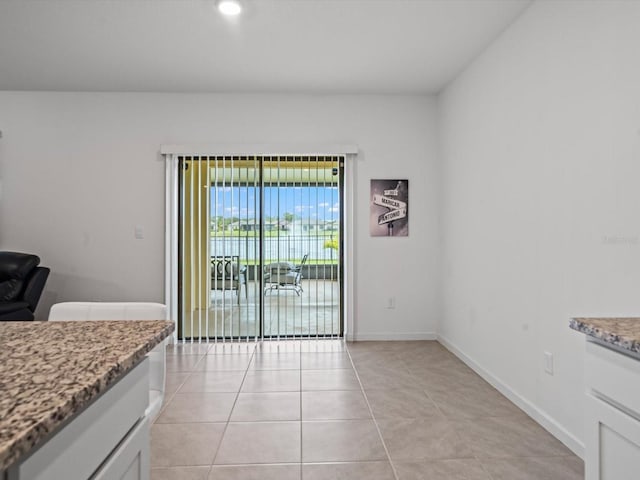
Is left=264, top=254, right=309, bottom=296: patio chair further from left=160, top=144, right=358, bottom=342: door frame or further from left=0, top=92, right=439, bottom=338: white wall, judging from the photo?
left=0, top=92, right=439, bottom=338: white wall

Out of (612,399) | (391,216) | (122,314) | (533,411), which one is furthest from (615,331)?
(391,216)

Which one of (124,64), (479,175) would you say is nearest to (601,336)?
(479,175)

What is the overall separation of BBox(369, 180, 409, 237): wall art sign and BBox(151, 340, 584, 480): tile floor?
4.66 feet

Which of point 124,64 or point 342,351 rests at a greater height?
point 124,64

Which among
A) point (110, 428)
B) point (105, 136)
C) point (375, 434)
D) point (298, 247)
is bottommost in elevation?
point (375, 434)

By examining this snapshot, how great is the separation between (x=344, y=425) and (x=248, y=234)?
2.46 meters

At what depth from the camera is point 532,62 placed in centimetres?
258

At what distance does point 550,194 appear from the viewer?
2.39m

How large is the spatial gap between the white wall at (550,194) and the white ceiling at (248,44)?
0.47 metres

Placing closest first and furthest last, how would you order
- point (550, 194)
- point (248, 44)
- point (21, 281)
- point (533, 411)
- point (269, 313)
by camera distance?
point (550, 194) < point (533, 411) < point (248, 44) < point (21, 281) < point (269, 313)

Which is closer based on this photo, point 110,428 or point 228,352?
point 110,428

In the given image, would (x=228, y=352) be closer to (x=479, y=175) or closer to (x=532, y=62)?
(x=479, y=175)

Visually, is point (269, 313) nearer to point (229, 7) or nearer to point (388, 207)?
point (388, 207)

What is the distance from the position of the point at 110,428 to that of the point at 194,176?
379 cm
